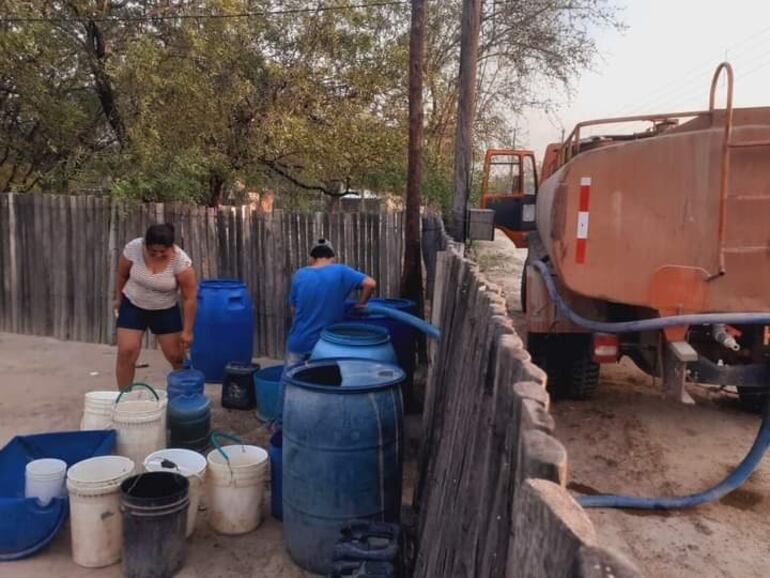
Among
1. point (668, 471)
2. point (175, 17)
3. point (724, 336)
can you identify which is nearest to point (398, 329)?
point (668, 471)

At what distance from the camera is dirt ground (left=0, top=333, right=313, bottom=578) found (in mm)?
3656

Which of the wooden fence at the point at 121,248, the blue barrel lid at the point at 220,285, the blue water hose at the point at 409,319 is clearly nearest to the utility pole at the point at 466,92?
the wooden fence at the point at 121,248

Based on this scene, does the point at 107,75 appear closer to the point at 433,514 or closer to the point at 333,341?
the point at 333,341

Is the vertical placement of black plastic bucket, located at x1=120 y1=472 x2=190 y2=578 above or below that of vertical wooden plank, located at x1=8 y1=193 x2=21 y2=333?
below

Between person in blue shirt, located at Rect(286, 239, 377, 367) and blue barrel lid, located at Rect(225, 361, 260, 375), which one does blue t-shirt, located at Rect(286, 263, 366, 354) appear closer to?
person in blue shirt, located at Rect(286, 239, 377, 367)

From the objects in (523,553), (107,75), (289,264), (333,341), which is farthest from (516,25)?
(523,553)

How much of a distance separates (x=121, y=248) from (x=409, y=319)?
498 cm

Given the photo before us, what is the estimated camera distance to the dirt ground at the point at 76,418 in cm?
366

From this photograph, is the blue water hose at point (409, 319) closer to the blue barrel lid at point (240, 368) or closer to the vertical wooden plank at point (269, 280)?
the blue barrel lid at point (240, 368)

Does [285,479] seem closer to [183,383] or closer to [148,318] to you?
[183,383]

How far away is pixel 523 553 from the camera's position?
1.45m

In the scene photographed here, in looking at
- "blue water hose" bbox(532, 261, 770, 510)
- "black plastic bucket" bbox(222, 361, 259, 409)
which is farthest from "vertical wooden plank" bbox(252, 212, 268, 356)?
"blue water hose" bbox(532, 261, 770, 510)

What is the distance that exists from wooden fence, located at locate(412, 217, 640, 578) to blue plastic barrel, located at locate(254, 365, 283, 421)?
1.89 m

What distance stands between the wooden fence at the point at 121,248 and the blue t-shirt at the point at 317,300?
2.44m
